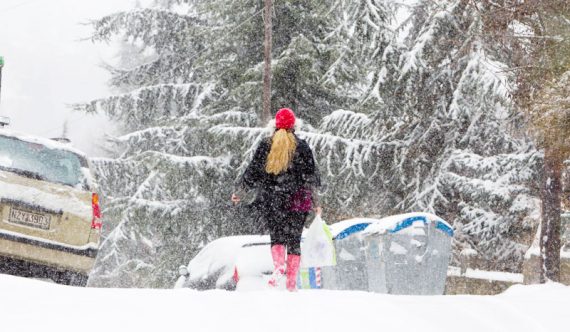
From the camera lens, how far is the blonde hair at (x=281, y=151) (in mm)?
7043

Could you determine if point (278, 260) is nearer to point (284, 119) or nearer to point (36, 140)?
point (284, 119)

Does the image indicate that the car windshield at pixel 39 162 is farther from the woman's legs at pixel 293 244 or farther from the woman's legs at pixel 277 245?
the woman's legs at pixel 293 244

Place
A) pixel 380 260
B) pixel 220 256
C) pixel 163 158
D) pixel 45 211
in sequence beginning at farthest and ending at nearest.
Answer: pixel 163 158, pixel 380 260, pixel 220 256, pixel 45 211

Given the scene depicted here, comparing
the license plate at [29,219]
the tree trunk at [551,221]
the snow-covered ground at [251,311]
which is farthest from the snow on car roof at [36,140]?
the tree trunk at [551,221]

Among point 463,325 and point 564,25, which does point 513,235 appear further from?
point 463,325

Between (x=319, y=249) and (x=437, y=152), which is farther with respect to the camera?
(x=437, y=152)

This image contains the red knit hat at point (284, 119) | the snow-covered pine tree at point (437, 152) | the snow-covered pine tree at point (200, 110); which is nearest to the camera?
the red knit hat at point (284, 119)

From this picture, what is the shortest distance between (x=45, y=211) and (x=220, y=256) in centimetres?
269

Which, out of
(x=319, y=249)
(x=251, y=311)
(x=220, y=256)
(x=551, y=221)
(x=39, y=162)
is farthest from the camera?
(x=551, y=221)

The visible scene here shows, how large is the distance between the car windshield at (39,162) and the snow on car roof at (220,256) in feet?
7.35

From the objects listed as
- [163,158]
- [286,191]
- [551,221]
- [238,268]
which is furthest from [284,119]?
[163,158]

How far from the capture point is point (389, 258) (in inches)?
404

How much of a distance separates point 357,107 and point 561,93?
449 inches

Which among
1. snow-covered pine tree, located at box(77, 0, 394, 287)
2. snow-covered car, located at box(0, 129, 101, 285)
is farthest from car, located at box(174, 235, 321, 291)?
snow-covered pine tree, located at box(77, 0, 394, 287)
